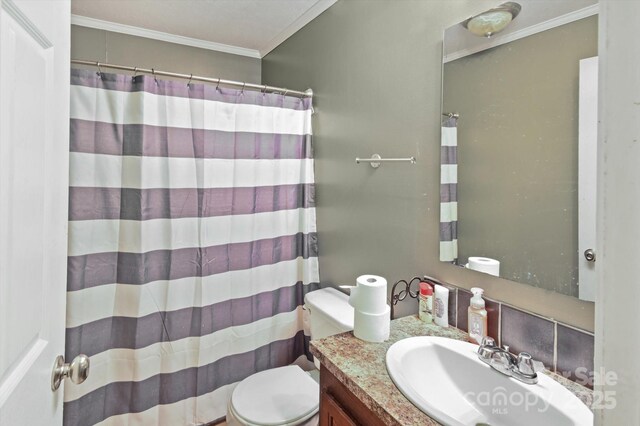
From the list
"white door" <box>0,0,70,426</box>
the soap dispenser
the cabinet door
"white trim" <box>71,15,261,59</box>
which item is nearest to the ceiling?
"white trim" <box>71,15,261,59</box>

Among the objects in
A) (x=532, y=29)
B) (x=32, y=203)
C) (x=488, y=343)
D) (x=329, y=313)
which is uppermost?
(x=532, y=29)

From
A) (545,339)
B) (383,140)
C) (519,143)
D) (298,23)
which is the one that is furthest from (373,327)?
(298,23)

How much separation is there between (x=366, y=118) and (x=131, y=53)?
6.05 ft

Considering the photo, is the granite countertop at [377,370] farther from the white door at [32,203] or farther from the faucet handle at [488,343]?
the white door at [32,203]

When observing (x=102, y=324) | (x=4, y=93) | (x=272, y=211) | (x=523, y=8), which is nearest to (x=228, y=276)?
(x=272, y=211)

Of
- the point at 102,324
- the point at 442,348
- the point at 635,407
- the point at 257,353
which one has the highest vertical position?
the point at 635,407

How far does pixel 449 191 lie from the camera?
47.5 inches

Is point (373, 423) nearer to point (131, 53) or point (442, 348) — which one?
point (442, 348)

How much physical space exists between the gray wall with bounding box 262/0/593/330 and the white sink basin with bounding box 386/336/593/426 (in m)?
0.22

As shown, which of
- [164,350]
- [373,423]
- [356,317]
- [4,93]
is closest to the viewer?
[4,93]

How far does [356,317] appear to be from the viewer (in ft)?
3.55

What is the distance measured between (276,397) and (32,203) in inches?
49.8

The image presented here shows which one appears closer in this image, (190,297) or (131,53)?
(190,297)

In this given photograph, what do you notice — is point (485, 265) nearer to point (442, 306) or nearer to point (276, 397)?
point (442, 306)
